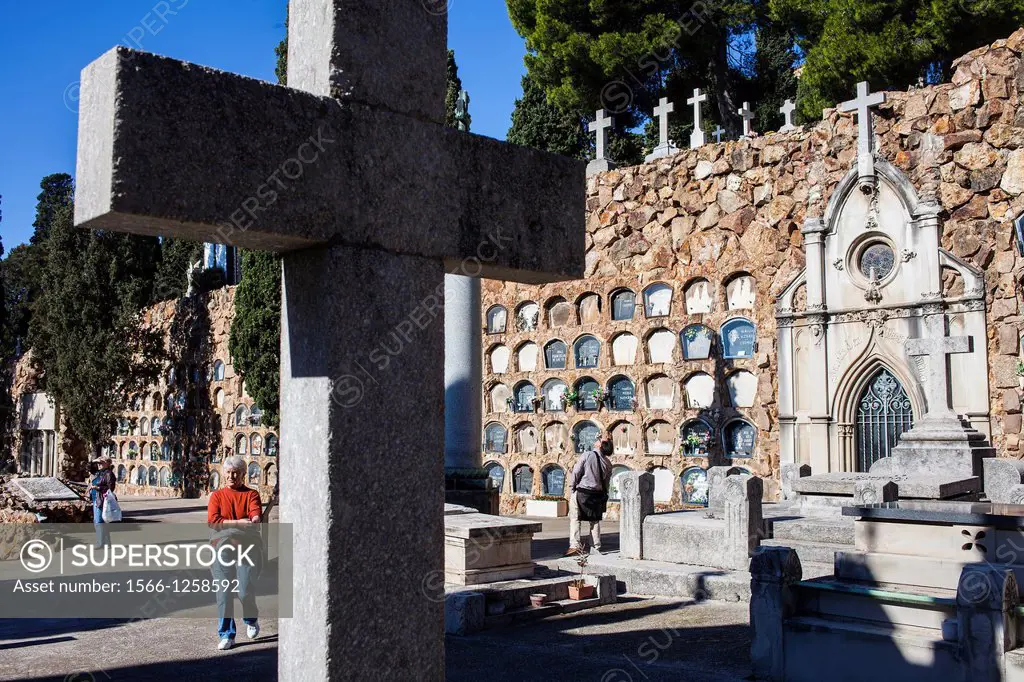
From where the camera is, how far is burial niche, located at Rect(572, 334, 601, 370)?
626 inches

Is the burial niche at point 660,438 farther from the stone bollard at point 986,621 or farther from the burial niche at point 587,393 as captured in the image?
the stone bollard at point 986,621

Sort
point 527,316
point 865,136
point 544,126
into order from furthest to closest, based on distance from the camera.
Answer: point 544,126, point 527,316, point 865,136

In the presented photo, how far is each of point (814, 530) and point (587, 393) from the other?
7223 millimetres

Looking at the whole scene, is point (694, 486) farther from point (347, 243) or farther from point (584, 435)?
point (347, 243)

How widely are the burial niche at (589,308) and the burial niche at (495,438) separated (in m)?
2.62

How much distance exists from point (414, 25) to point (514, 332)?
48.1 ft

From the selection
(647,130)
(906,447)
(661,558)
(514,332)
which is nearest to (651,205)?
(514,332)

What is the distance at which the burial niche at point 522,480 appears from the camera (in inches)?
654

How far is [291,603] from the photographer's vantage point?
93.2 inches

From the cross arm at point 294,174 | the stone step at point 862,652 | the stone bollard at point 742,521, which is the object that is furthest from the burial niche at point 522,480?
the cross arm at point 294,174

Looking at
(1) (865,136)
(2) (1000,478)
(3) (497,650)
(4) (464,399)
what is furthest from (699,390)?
(3) (497,650)

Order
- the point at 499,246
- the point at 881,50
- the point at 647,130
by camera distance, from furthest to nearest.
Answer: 1. the point at 647,130
2. the point at 881,50
3. the point at 499,246

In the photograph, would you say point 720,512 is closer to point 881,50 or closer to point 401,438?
point 401,438

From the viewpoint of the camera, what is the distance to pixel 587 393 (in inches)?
630
